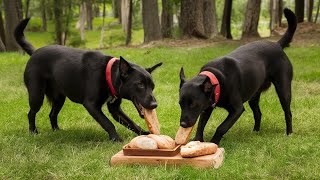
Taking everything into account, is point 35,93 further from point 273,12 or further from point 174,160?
point 273,12

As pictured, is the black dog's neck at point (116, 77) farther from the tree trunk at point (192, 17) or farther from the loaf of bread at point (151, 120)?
the tree trunk at point (192, 17)

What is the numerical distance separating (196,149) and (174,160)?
0.83 feet

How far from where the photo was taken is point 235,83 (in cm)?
615

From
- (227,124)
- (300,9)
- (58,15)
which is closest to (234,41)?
(300,9)

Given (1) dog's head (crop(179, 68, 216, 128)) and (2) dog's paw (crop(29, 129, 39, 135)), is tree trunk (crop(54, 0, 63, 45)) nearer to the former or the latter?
(2) dog's paw (crop(29, 129, 39, 135))

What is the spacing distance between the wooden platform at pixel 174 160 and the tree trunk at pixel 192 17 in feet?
43.1

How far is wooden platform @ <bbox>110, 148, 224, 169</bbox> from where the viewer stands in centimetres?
498

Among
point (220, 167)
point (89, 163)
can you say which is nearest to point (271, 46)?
point (220, 167)

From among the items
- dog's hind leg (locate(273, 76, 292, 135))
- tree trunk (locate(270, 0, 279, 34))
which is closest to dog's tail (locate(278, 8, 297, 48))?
dog's hind leg (locate(273, 76, 292, 135))

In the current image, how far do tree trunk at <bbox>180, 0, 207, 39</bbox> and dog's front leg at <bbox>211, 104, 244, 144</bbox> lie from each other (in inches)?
481

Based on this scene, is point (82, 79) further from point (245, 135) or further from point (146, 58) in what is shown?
point (146, 58)

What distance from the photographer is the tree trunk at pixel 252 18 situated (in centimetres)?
1848

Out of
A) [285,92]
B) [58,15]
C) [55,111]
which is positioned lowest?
[58,15]

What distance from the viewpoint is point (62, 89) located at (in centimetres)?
698
